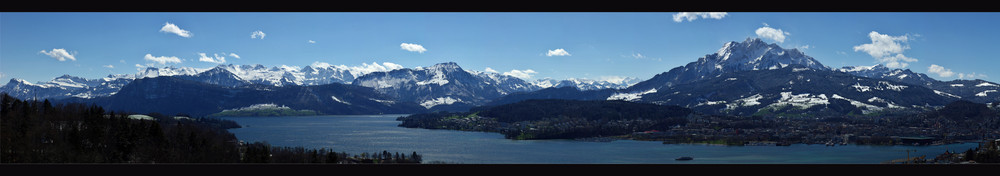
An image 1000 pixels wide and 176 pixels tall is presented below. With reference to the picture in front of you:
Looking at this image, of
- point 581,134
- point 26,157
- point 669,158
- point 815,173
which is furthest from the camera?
point 581,134

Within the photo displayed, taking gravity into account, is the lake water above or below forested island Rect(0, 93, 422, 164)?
below

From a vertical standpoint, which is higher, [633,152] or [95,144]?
[95,144]

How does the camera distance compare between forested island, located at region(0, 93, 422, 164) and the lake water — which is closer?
forested island, located at region(0, 93, 422, 164)

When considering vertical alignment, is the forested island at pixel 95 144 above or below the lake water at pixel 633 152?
above

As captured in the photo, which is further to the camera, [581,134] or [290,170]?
[581,134]

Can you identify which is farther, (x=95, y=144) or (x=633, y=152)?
(x=633, y=152)

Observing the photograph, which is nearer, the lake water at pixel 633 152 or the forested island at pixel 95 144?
the forested island at pixel 95 144

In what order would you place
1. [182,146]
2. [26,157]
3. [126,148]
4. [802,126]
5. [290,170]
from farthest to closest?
[802,126]
[182,146]
[126,148]
[26,157]
[290,170]

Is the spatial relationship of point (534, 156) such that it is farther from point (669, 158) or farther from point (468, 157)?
point (669, 158)

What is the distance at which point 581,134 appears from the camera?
7121 inches

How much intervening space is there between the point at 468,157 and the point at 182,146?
43.9 meters
